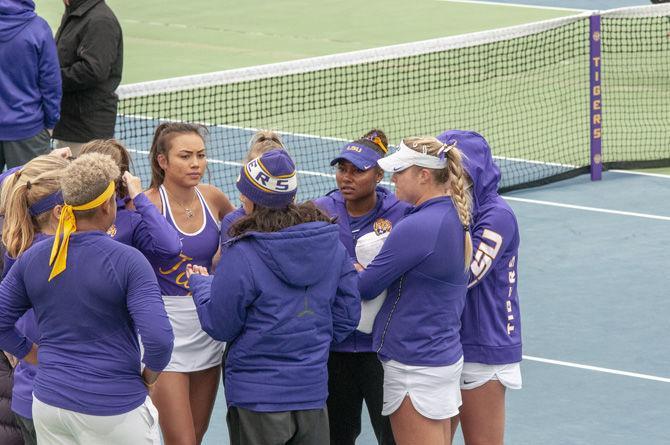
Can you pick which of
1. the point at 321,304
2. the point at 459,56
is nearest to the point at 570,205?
the point at 459,56

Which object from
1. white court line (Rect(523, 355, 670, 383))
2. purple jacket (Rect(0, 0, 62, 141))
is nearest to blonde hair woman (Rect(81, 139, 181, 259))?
white court line (Rect(523, 355, 670, 383))

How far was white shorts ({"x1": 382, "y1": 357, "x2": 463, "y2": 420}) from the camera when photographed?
613 cm

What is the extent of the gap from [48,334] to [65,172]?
68 centimetres

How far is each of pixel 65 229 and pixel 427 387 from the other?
1893 mm

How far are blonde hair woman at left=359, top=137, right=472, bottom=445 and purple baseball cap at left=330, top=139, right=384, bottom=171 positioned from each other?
0.34m

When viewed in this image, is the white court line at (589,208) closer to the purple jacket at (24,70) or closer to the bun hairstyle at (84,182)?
the purple jacket at (24,70)

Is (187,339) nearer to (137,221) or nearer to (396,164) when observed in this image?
(137,221)

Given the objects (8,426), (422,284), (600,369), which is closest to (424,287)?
(422,284)

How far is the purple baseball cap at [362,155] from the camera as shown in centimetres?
657

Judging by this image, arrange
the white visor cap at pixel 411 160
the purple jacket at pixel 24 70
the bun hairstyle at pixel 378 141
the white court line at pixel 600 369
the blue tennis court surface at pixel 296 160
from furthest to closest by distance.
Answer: the blue tennis court surface at pixel 296 160
the purple jacket at pixel 24 70
the white court line at pixel 600 369
the bun hairstyle at pixel 378 141
the white visor cap at pixel 411 160

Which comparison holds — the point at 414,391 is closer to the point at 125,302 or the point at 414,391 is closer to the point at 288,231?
the point at 288,231

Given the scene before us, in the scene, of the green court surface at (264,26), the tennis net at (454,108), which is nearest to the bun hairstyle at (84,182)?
the tennis net at (454,108)

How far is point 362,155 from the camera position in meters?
6.62

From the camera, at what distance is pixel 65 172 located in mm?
5418
